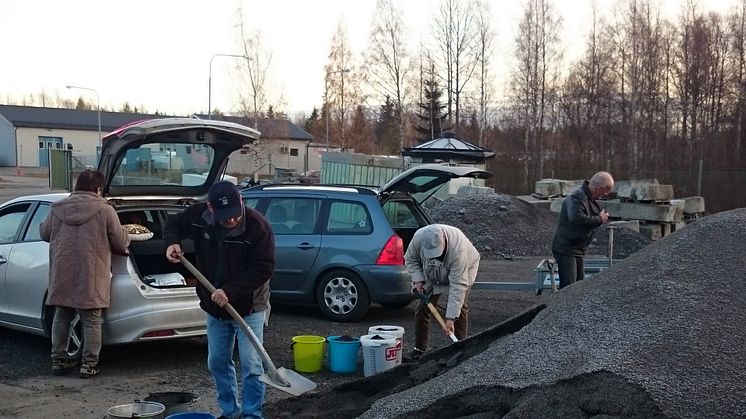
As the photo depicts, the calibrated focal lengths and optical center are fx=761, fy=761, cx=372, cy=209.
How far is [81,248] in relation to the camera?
6.95 metres

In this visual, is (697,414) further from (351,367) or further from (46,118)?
(46,118)

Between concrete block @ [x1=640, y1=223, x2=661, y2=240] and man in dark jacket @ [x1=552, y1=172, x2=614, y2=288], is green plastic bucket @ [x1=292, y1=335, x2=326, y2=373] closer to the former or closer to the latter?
man in dark jacket @ [x1=552, y1=172, x2=614, y2=288]

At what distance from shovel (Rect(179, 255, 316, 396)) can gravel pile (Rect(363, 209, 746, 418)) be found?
41.6 inches

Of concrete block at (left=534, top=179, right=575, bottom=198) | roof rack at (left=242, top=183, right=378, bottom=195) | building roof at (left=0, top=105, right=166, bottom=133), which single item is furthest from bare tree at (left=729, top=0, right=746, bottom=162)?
building roof at (left=0, top=105, right=166, bottom=133)

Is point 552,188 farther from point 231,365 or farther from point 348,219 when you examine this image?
point 231,365

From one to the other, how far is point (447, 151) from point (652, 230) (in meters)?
6.68

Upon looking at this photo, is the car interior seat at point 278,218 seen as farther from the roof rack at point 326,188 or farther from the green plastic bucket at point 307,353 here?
the green plastic bucket at point 307,353

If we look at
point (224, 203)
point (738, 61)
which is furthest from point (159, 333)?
point (738, 61)

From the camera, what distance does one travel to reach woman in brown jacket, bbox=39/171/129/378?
6938 millimetres

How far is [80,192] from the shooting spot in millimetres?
7215

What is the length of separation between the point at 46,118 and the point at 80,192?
70.0m

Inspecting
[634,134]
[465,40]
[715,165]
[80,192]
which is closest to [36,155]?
[465,40]

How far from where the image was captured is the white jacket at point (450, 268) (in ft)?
21.5

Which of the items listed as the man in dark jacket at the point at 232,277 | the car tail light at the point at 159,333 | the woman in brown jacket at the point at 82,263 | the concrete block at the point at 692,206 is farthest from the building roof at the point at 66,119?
the man in dark jacket at the point at 232,277
